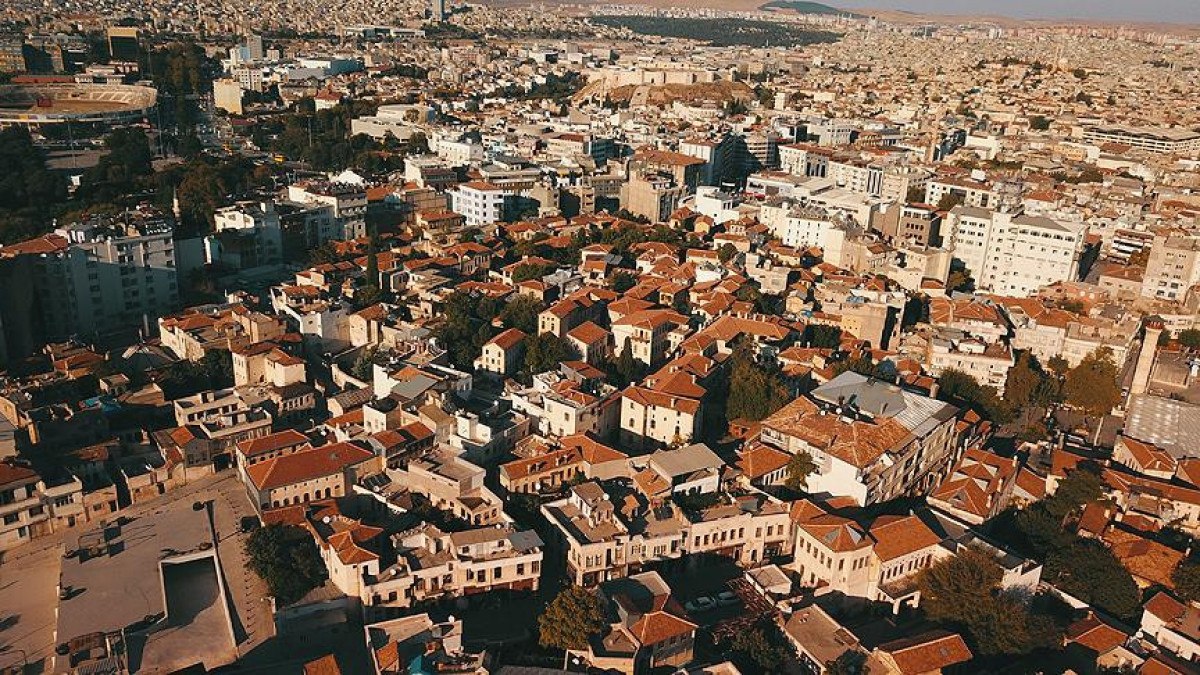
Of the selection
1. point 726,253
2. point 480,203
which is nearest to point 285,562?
point 726,253

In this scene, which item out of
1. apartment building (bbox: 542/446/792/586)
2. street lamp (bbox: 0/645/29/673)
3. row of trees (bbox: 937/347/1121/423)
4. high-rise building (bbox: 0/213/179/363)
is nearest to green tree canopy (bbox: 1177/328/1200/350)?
row of trees (bbox: 937/347/1121/423)

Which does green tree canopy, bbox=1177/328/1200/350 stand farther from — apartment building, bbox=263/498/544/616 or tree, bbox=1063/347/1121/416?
apartment building, bbox=263/498/544/616

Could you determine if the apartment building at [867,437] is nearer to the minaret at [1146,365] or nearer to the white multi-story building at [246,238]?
the minaret at [1146,365]

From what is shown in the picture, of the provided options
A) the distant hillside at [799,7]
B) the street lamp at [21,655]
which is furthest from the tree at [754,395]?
the distant hillside at [799,7]

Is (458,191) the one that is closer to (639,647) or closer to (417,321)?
(417,321)

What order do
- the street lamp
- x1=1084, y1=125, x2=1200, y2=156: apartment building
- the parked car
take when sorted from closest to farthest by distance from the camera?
1. the street lamp
2. the parked car
3. x1=1084, y1=125, x2=1200, y2=156: apartment building
